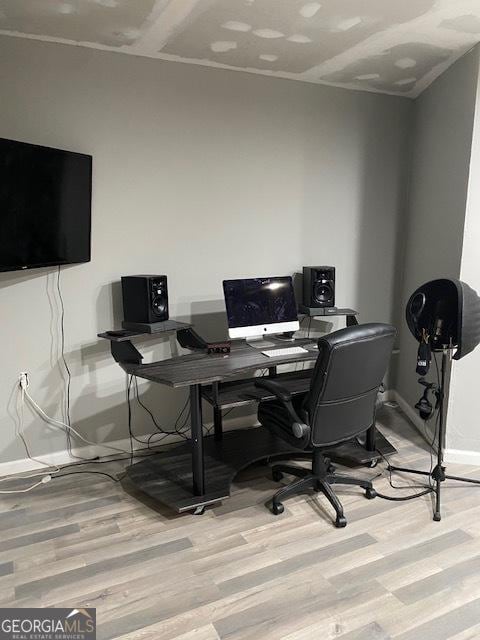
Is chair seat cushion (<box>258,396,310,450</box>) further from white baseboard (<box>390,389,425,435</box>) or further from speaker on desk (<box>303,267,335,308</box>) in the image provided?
white baseboard (<box>390,389,425,435</box>)

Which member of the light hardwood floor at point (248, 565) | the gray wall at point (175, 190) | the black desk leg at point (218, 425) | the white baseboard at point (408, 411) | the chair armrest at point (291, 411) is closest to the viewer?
the light hardwood floor at point (248, 565)

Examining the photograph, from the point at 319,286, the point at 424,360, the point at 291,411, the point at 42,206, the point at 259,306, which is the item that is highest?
the point at 42,206

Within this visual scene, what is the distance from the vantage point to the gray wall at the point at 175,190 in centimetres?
280

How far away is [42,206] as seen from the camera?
8.46ft

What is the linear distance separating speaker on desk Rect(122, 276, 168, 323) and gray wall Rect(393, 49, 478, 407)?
1840mm

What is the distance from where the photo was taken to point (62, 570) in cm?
213

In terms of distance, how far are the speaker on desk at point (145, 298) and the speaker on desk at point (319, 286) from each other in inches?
41.3

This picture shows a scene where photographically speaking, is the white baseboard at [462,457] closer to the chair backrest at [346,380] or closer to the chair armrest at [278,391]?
the chair backrest at [346,380]

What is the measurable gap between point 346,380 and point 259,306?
98 cm

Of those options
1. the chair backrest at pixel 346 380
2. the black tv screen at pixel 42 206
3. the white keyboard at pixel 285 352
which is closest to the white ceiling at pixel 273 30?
the black tv screen at pixel 42 206

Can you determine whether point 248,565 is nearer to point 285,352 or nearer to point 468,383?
point 285,352

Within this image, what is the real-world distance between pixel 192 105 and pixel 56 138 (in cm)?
87

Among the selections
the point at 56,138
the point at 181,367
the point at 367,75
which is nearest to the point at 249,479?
the point at 181,367

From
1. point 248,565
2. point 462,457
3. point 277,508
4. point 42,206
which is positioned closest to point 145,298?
point 42,206
